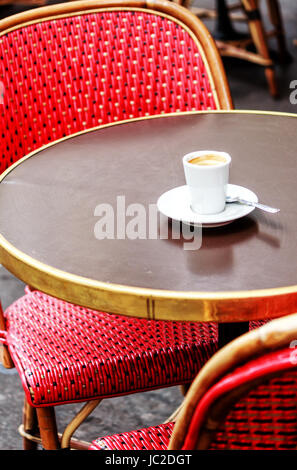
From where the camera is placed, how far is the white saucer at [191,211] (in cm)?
92

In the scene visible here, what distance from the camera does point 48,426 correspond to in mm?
1213

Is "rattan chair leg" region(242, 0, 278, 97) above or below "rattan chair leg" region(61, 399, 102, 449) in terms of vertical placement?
above

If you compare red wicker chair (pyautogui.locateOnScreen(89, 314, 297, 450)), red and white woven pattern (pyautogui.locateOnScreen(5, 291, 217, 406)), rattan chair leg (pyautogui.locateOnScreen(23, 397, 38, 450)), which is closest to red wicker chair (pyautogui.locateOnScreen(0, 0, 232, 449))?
rattan chair leg (pyautogui.locateOnScreen(23, 397, 38, 450))

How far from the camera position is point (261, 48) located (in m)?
3.78

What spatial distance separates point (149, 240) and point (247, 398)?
0.42 m

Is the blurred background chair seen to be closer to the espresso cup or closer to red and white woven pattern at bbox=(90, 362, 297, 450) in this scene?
the espresso cup

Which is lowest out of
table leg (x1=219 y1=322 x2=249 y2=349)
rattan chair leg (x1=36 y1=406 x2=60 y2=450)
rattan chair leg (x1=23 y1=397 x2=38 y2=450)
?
rattan chair leg (x1=23 y1=397 x2=38 y2=450)

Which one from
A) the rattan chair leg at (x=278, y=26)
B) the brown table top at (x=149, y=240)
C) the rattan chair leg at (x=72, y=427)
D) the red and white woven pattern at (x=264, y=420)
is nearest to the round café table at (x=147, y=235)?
the brown table top at (x=149, y=240)

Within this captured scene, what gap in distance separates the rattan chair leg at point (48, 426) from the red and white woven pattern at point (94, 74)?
0.75m

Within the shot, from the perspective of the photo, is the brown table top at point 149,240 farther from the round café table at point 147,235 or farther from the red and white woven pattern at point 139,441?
the red and white woven pattern at point 139,441

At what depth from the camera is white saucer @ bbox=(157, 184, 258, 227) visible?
3.02ft
